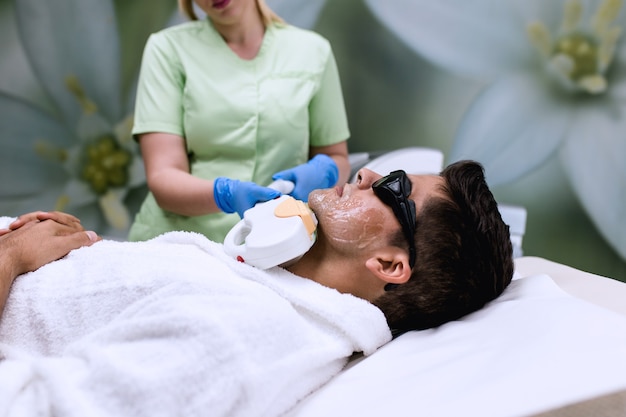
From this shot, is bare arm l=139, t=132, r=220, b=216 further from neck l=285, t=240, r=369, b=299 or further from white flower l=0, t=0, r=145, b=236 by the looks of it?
white flower l=0, t=0, r=145, b=236

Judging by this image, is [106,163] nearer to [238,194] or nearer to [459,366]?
[238,194]

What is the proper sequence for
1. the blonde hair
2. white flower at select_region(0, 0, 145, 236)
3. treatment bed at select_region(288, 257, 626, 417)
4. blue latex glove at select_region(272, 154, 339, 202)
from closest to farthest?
treatment bed at select_region(288, 257, 626, 417) → blue latex glove at select_region(272, 154, 339, 202) → the blonde hair → white flower at select_region(0, 0, 145, 236)

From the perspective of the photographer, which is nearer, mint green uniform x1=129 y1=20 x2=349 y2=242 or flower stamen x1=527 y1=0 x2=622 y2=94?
mint green uniform x1=129 y1=20 x2=349 y2=242

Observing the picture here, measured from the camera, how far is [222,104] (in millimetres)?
1667

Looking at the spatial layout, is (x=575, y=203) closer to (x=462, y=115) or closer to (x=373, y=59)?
(x=462, y=115)

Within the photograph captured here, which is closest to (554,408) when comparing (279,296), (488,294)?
Result: (488,294)

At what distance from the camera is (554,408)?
0.76m

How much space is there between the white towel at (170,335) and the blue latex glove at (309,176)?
1.41 ft

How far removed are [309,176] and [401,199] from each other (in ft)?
1.64

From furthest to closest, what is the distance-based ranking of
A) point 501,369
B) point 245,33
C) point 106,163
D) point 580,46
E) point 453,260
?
point 106,163 < point 580,46 < point 245,33 < point 453,260 < point 501,369

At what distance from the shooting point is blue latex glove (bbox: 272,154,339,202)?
1501mm

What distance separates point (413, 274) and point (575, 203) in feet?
4.63

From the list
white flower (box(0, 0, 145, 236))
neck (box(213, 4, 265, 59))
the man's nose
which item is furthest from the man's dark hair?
white flower (box(0, 0, 145, 236))

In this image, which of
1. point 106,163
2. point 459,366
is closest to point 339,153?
point 459,366
